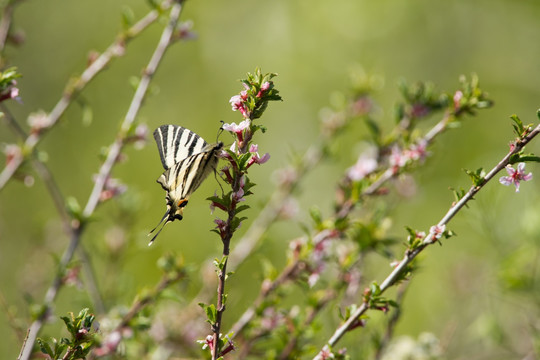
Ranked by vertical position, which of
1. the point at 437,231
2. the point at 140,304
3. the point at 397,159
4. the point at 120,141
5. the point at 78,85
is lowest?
the point at 437,231

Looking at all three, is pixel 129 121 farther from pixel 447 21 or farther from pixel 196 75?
pixel 447 21

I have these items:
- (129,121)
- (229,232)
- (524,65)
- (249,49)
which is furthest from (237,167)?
(249,49)

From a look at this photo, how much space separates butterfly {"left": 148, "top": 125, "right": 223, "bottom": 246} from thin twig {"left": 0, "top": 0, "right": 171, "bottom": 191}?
73cm

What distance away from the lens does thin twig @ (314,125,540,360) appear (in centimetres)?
213

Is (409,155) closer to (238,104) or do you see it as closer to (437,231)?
(437,231)

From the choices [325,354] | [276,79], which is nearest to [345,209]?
[325,354]

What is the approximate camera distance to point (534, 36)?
12258mm

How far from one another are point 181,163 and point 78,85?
1.06 metres

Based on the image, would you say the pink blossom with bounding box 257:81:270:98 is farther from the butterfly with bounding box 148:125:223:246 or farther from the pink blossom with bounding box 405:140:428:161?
the pink blossom with bounding box 405:140:428:161

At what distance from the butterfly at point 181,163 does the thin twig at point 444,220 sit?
36.7 inches

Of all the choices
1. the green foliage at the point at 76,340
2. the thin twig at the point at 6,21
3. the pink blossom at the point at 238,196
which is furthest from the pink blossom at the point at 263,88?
the thin twig at the point at 6,21

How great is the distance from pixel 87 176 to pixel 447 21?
860 cm

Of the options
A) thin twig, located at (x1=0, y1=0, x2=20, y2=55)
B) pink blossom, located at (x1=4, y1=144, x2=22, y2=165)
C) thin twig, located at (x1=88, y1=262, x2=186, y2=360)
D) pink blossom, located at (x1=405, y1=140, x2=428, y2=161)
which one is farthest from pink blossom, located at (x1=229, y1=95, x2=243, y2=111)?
thin twig, located at (x1=0, y1=0, x2=20, y2=55)

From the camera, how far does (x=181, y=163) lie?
9.43 ft
